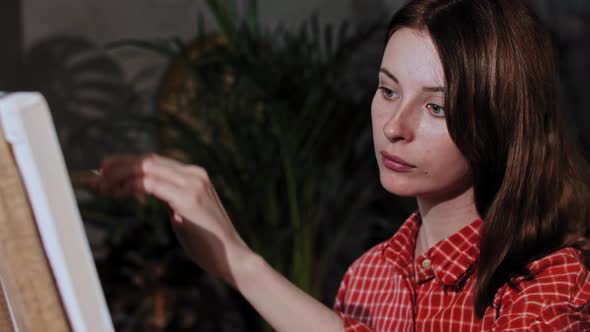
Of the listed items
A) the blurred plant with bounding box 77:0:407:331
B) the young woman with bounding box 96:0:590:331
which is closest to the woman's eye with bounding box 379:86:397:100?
the young woman with bounding box 96:0:590:331

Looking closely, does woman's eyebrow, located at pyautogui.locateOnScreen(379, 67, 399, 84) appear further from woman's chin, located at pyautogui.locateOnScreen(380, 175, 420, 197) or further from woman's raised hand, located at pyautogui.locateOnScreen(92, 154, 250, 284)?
woman's raised hand, located at pyautogui.locateOnScreen(92, 154, 250, 284)

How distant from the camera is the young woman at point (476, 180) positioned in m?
0.95

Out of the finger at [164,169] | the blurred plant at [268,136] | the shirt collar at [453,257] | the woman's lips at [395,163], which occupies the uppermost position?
the finger at [164,169]

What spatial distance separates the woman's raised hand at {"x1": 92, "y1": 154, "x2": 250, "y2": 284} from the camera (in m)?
0.77

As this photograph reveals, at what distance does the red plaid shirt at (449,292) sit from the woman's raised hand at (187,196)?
0.20 m

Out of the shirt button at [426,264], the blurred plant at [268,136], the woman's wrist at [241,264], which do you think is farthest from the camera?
the blurred plant at [268,136]

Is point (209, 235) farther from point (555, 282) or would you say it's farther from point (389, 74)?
point (555, 282)

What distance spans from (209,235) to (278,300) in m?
0.14

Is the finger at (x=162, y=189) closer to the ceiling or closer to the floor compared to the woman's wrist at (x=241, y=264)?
closer to the ceiling

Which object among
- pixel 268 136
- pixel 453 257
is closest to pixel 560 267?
pixel 453 257

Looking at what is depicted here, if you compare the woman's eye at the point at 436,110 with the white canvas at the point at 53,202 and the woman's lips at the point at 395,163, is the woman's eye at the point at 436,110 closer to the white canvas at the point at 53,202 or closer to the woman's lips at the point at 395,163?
the woman's lips at the point at 395,163

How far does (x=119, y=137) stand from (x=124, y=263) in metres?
0.49

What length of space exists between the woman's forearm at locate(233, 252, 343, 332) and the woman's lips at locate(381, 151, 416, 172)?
0.20 meters

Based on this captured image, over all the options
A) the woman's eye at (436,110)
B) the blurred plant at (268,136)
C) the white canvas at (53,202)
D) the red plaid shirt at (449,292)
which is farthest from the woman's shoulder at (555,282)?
the blurred plant at (268,136)
